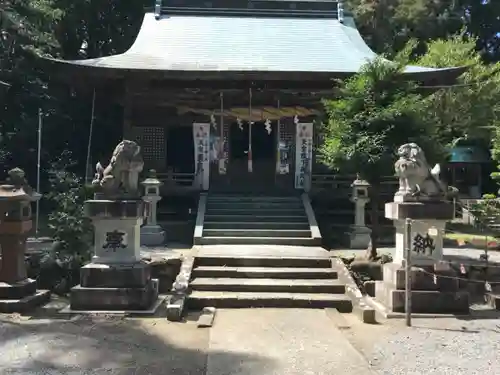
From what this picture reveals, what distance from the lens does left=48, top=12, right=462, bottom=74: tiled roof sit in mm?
15680

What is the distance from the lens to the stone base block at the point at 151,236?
13.6 meters

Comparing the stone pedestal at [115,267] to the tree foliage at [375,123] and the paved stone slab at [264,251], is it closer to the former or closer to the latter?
the paved stone slab at [264,251]

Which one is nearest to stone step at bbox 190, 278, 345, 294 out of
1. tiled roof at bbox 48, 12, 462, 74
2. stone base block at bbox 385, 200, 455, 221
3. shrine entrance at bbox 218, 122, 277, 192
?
stone base block at bbox 385, 200, 455, 221

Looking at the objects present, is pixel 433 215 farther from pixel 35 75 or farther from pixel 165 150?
pixel 35 75

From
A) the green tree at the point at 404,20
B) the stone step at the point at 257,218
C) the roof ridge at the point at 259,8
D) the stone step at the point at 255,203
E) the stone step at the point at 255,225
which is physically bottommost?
the stone step at the point at 255,225

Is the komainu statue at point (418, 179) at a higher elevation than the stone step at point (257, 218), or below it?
higher

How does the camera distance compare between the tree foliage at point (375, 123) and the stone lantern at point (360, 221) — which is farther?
the stone lantern at point (360, 221)

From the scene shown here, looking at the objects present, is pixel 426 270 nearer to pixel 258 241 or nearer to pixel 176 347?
pixel 176 347

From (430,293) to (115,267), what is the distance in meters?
4.82

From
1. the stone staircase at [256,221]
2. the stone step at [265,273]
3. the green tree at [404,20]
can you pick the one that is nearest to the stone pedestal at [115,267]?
the stone step at [265,273]

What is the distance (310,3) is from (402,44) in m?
7.24

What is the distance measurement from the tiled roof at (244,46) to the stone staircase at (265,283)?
22.3 ft

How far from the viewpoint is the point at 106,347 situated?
6121 millimetres

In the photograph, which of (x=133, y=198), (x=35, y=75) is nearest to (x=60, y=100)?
(x=35, y=75)
